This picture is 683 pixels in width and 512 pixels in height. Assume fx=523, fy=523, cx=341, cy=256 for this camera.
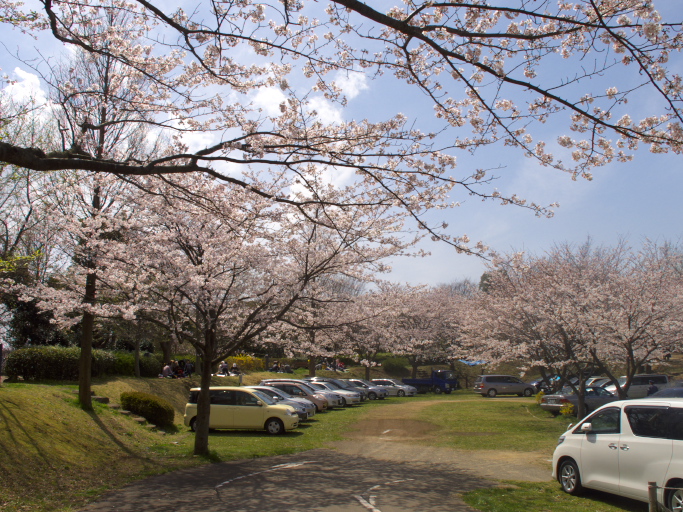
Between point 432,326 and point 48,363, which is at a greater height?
point 432,326

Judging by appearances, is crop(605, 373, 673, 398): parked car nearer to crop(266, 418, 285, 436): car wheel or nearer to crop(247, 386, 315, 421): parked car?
crop(247, 386, 315, 421): parked car

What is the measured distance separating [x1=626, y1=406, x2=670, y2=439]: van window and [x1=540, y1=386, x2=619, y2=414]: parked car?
1547 centimetres

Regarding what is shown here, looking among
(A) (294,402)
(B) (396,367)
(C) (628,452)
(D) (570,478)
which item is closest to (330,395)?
(A) (294,402)

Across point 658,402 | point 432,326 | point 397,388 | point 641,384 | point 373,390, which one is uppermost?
point 432,326

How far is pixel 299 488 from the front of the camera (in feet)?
29.4

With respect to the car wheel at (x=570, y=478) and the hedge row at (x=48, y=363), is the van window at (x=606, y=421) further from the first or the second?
the hedge row at (x=48, y=363)

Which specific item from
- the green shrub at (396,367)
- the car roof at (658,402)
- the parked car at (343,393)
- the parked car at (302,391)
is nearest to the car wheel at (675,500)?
the car roof at (658,402)

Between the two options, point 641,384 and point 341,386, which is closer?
point 641,384

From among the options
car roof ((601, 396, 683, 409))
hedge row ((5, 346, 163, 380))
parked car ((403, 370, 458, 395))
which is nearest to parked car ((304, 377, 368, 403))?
parked car ((403, 370, 458, 395))

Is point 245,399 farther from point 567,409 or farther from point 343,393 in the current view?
point 567,409

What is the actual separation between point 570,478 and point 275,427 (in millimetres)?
10540

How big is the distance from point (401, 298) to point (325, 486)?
905 centimetres

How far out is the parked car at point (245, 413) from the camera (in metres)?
17.1

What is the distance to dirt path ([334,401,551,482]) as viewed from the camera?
11008mm
